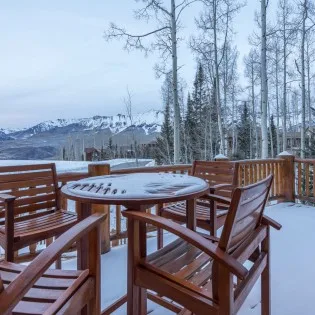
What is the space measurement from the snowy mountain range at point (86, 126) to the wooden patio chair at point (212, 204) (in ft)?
40.0

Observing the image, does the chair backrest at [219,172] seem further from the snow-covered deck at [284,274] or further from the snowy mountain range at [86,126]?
the snowy mountain range at [86,126]

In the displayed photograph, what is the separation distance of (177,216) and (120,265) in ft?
2.79

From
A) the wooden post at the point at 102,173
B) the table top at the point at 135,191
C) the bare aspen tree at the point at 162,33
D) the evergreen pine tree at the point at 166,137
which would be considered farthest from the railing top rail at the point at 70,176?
the evergreen pine tree at the point at 166,137

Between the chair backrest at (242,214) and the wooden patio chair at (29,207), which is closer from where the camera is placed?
the chair backrest at (242,214)

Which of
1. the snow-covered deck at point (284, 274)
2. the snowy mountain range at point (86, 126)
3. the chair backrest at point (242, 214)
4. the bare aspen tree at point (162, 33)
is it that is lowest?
the snow-covered deck at point (284, 274)

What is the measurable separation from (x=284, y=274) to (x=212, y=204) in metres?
0.99

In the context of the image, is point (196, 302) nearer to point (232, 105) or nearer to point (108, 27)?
point (108, 27)

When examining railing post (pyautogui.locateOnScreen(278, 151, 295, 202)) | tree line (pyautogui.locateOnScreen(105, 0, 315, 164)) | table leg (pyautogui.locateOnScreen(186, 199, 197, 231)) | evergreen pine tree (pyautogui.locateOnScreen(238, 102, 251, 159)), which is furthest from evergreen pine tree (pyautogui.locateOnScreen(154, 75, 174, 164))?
table leg (pyautogui.locateOnScreen(186, 199, 197, 231))

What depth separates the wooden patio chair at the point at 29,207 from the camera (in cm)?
191

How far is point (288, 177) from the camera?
539cm

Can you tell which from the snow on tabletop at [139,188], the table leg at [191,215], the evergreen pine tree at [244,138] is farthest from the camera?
the evergreen pine tree at [244,138]

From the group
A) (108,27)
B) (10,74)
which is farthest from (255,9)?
(10,74)

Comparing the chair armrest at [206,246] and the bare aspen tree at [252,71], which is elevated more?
the bare aspen tree at [252,71]

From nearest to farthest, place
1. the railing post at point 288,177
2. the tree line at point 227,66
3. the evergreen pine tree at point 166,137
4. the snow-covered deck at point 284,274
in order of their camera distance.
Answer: the snow-covered deck at point 284,274
the railing post at point 288,177
the tree line at point 227,66
the evergreen pine tree at point 166,137
